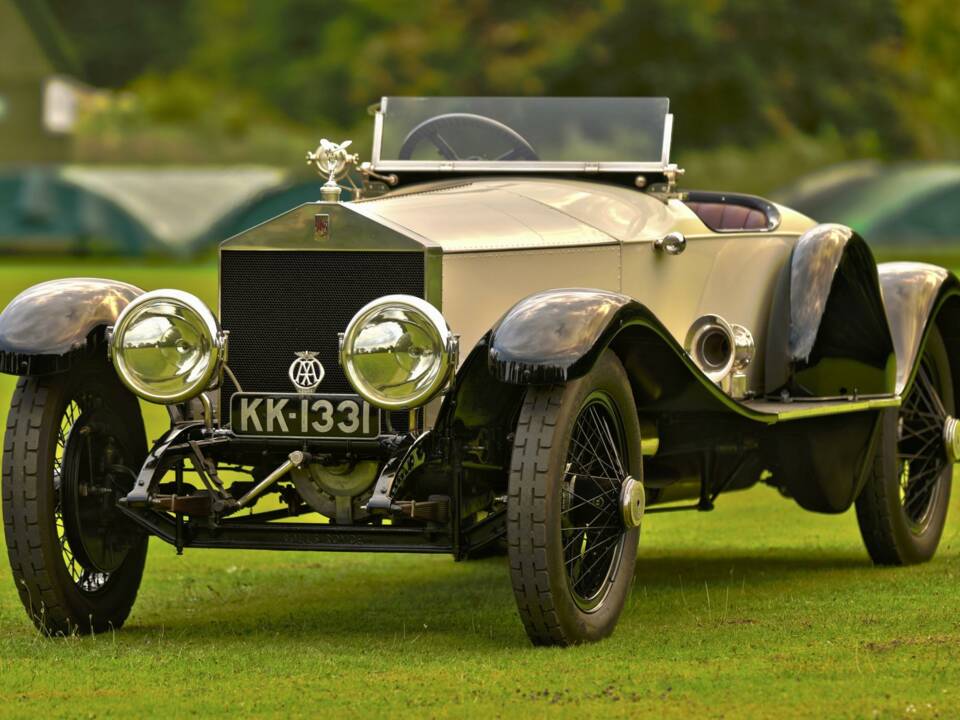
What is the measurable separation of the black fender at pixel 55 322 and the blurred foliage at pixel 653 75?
4071 centimetres

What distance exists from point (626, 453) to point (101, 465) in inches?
73.1

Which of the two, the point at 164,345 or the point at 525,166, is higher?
the point at 525,166

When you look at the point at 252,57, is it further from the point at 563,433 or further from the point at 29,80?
the point at 563,433

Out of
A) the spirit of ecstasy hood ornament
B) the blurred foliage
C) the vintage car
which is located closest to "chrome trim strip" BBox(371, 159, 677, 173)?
the vintage car

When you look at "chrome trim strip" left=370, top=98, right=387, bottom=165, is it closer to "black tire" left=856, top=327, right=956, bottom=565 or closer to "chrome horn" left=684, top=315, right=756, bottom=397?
"chrome horn" left=684, top=315, right=756, bottom=397

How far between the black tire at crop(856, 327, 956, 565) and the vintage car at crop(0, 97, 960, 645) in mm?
551

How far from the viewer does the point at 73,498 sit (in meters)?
6.77

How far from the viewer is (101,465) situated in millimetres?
7000

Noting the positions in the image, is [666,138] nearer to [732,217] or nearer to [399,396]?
[732,217]

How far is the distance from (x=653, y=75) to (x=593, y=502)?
45.1m

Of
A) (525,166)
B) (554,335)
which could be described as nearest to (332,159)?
(525,166)

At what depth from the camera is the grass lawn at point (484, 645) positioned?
543cm

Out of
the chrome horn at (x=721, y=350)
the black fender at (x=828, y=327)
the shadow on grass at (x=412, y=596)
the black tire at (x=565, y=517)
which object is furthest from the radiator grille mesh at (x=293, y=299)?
the black fender at (x=828, y=327)

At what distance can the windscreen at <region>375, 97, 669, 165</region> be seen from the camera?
8422mm
